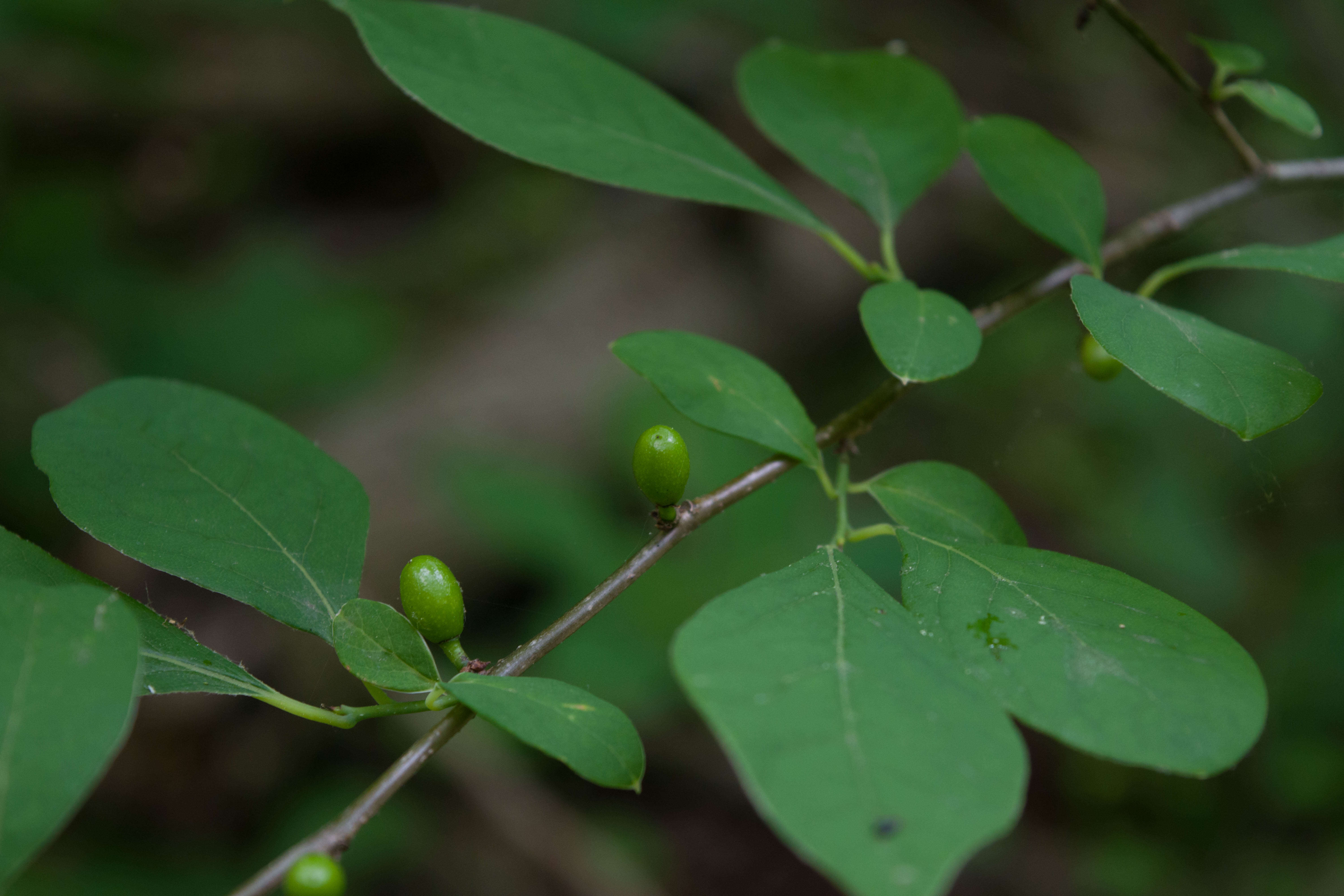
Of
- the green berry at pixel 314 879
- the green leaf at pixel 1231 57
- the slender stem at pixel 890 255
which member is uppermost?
the green leaf at pixel 1231 57

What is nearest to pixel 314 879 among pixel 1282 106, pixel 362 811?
pixel 362 811

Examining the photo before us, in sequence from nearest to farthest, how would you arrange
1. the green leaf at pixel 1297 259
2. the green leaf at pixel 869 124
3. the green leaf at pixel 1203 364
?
1. the green leaf at pixel 1203 364
2. the green leaf at pixel 1297 259
3. the green leaf at pixel 869 124

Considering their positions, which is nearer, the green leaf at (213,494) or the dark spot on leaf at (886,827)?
the dark spot on leaf at (886,827)

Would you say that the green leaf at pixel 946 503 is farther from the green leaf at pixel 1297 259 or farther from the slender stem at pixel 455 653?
the slender stem at pixel 455 653

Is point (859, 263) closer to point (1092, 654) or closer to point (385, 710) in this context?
point (1092, 654)

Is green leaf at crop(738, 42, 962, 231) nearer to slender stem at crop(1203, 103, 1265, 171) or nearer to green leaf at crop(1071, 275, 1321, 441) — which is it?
slender stem at crop(1203, 103, 1265, 171)

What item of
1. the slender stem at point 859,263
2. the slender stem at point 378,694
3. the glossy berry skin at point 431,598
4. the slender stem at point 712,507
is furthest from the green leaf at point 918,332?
the slender stem at point 378,694
